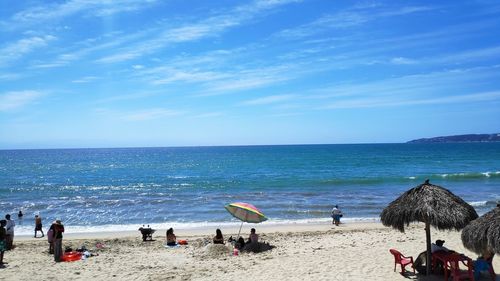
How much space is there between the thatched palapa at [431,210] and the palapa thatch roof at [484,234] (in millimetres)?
443

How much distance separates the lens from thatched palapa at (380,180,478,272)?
29.6 feet

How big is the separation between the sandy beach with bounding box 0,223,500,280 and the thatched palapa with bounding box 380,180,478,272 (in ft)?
5.00

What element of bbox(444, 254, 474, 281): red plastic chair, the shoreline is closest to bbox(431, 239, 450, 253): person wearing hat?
bbox(444, 254, 474, 281): red plastic chair

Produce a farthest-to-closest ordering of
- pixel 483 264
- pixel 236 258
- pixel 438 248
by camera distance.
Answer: pixel 236 258
pixel 438 248
pixel 483 264

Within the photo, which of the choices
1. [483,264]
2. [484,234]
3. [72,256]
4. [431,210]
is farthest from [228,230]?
[484,234]

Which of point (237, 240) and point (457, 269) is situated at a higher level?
point (457, 269)

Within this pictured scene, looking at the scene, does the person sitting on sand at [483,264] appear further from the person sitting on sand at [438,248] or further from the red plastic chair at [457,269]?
the person sitting on sand at [438,248]

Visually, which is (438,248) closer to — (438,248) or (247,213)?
(438,248)

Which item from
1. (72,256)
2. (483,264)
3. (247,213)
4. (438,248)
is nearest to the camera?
(483,264)

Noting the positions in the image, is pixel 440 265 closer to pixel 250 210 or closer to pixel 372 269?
pixel 372 269

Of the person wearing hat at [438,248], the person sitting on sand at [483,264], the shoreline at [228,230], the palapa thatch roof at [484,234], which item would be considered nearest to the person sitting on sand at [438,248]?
the person wearing hat at [438,248]

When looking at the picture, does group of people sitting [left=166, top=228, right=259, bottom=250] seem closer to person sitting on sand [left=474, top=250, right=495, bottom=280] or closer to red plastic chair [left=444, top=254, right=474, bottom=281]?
red plastic chair [left=444, top=254, right=474, bottom=281]

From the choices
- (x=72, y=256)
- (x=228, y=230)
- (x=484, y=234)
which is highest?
(x=484, y=234)

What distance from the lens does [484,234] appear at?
26.5 feet
